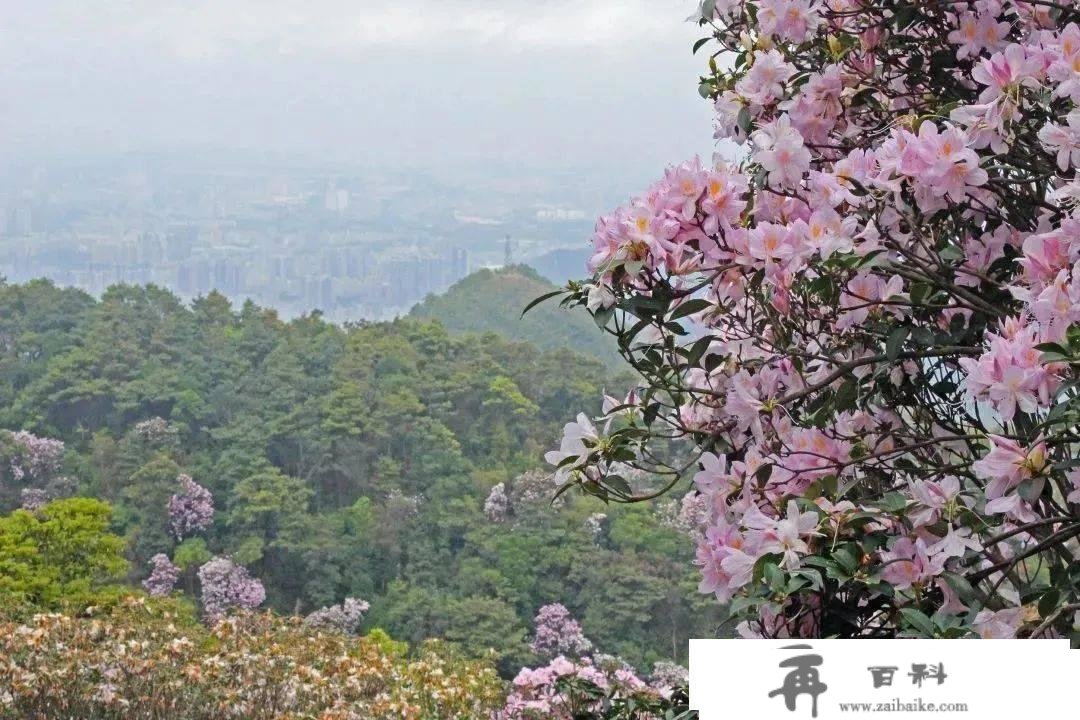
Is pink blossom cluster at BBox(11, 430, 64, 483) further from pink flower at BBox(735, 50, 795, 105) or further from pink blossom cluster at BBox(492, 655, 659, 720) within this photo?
pink flower at BBox(735, 50, 795, 105)

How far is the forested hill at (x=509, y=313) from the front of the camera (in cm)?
1171

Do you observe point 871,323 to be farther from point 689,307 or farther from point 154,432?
point 154,432

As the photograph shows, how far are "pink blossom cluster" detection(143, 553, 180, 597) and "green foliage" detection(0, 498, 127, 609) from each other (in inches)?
95.5

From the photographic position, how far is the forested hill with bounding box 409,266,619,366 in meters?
11.7

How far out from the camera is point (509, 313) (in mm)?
11945

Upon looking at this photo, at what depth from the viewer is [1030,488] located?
62 centimetres

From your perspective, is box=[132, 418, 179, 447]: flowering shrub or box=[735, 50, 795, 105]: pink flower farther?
box=[132, 418, 179, 447]: flowering shrub

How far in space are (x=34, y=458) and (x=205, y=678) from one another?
7090 millimetres

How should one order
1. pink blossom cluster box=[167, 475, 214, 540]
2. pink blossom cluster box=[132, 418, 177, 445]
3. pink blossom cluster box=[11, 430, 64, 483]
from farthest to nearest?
pink blossom cluster box=[132, 418, 177, 445]
pink blossom cluster box=[11, 430, 64, 483]
pink blossom cluster box=[167, 475, 214, 540]

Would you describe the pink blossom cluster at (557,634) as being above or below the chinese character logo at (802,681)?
below

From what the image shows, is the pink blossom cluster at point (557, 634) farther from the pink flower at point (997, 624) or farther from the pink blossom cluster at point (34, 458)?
the pink flower at point (997, 624)

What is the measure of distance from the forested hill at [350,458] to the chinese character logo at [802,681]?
22.3 ft

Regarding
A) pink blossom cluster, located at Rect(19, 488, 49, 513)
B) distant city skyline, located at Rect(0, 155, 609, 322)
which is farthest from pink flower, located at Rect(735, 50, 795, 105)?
distant city skyline, located at Rect(0, 155, 609, 322)

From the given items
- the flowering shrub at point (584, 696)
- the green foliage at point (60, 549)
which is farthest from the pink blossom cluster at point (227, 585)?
the flowering shrub at point (584, 696)
